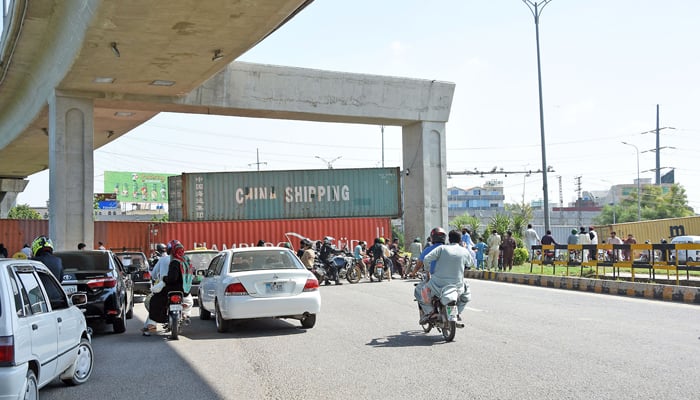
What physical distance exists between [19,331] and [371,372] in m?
3.57

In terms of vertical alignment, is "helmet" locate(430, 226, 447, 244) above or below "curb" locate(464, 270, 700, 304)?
above

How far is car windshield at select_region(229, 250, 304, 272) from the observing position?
455 inches

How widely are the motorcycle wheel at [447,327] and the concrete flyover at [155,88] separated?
7.44 meters

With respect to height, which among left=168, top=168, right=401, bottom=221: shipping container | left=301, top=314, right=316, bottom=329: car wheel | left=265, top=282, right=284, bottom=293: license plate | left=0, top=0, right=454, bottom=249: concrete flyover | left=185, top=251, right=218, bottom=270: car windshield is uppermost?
left=0, top=0, right=454, bottom=249: concrete flyover

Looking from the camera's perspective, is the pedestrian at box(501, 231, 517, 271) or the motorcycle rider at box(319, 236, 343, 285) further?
the pedestrian at box(501, 231, 517, 271)

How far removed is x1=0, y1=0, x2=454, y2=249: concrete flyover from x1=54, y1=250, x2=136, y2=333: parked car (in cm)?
532

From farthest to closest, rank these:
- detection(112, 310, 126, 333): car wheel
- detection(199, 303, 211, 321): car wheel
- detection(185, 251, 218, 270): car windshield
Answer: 1. detection(185, 251, 218, 270): car windshield
2. detection(199, 303, 211, 321): car wheel
3. detection(112, 310, 126, 333): car wheel

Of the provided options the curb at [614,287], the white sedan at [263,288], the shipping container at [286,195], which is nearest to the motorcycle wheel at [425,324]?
the white sedan at [263,288]

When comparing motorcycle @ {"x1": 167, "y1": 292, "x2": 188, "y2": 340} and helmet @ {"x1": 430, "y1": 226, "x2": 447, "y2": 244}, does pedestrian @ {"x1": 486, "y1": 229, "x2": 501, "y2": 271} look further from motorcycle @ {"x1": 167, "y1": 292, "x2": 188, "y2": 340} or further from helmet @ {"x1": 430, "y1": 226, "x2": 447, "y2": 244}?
motorcycle @ {"x1": 167, "y1": 292, "x2": 188, "y2": 340}

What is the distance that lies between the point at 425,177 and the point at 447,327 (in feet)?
69.3

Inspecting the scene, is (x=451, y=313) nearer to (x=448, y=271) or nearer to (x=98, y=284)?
(x=448, y=271)

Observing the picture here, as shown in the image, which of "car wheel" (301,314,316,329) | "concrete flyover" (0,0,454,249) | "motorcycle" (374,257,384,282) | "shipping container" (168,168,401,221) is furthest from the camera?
"shipping container" (168,168,401,221)

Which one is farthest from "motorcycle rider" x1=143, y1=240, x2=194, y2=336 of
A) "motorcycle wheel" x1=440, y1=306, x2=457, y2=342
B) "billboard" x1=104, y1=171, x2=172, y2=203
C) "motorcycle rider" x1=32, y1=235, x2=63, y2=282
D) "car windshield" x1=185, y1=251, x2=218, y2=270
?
"billboard" x1=104, y1=171, x2=172, y2=203

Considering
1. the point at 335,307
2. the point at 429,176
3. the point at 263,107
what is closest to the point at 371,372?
the point at 335,307
